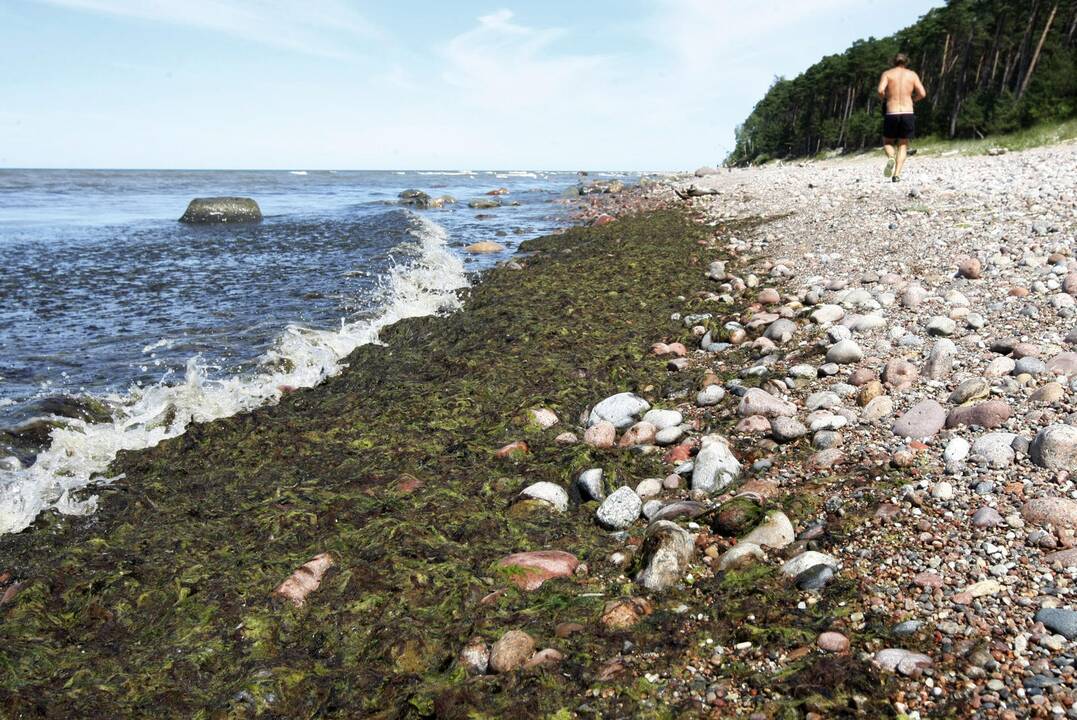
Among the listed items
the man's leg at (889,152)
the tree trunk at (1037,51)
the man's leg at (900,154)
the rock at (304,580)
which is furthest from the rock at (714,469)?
the tree trunk at (1037,51)

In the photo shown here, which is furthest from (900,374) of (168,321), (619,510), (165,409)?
(168,321)

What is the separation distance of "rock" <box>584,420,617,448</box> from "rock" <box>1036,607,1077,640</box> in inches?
111

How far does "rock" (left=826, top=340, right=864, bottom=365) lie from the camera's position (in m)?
5.26

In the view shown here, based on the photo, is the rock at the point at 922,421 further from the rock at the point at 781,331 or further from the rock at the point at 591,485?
the rock at the point at 781,331

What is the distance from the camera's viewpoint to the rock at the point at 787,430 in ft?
14.0

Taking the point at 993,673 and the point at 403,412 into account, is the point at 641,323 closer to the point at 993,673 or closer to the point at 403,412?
the point at 403,412

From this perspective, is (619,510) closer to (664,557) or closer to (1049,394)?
(664,557)

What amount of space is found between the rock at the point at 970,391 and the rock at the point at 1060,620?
2109mm

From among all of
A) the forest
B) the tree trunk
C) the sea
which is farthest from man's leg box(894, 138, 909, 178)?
the tree trunk

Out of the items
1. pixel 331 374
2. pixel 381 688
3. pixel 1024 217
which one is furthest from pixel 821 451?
pixel 1024 217

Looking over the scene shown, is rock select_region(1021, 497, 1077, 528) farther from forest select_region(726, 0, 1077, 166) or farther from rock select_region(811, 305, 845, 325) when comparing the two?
forest select_region(726, 0, 1077, 166)

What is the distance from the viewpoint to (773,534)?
128 inches

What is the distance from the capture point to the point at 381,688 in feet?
8.77

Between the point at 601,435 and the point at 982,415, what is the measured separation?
2406 mm
